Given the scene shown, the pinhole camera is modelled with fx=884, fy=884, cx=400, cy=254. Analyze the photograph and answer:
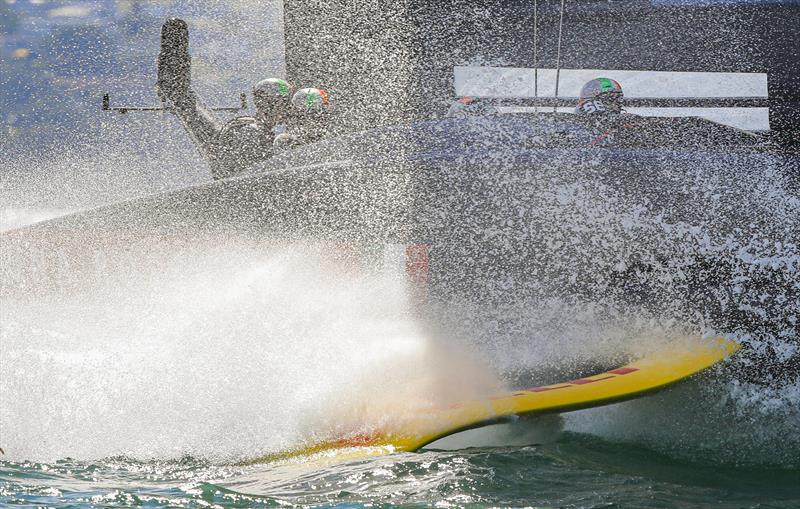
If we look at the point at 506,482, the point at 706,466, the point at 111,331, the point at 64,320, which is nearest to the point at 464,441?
the point at 506,482

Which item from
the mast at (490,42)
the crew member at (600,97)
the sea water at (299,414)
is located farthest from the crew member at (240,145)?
the crew member at (600,97)

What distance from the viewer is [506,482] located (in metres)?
2.43

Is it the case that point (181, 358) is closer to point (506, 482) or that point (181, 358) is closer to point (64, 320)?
point (64, 320)

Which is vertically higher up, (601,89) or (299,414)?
(601,89)

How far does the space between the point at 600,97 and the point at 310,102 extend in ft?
5.70

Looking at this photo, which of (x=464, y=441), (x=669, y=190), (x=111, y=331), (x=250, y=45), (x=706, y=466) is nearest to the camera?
(x=706, y=466)

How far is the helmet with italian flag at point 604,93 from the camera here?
4359 mm

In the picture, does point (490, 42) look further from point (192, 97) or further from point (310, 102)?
point (192, 97)

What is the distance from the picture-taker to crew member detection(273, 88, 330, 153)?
16.6 feet

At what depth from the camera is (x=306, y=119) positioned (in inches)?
207

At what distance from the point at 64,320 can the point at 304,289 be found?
1.41m

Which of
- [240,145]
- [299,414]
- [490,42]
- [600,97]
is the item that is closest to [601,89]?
[600,97]

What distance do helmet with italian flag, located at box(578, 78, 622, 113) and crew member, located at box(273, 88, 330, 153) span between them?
148 cm

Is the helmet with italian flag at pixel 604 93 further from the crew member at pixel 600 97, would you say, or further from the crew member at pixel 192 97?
the crew member at pixel 192 97
